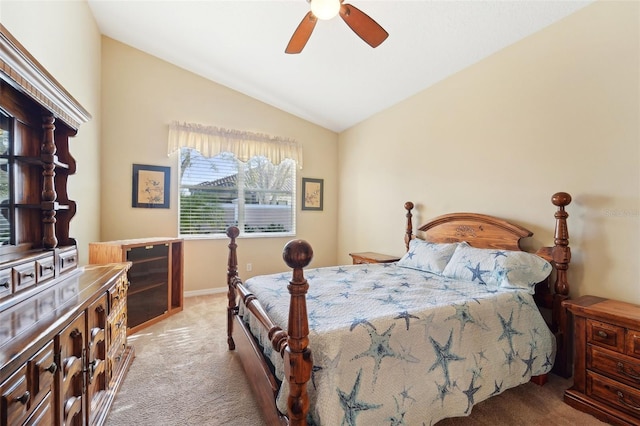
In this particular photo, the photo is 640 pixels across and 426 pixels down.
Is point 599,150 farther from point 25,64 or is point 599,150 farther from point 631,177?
point 25,64

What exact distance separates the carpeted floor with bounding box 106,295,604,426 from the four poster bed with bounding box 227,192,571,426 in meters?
0.15

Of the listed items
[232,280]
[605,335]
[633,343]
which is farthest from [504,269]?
[232,280]

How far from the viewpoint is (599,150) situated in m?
2.06

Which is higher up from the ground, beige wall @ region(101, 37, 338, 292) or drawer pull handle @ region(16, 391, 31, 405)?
beige wall @ region(101, 37, 338, 292)

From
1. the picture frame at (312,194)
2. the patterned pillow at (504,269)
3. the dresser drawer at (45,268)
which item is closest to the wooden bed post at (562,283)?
the patterned pillow at (504,269)

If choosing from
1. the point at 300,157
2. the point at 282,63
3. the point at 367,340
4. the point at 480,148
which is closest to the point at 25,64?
the point at 367,340

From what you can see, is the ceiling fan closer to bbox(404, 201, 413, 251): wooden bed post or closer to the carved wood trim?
the carved wood trim

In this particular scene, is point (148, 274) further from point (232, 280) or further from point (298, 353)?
point (298, 353)

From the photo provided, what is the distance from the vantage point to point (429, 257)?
9.12ft

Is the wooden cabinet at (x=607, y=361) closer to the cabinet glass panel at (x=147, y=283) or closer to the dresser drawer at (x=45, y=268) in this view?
the dresser drawer at (x=45, y=268)

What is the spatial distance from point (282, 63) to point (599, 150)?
10.2 ft

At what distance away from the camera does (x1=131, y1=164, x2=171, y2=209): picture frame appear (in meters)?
3.79

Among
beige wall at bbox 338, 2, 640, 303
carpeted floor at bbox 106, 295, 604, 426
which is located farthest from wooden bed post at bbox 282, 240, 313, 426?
beige wall at bbox 338, 2, 640, 303

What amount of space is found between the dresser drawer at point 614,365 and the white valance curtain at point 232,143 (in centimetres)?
401
